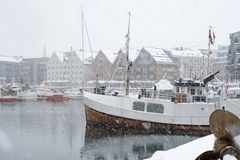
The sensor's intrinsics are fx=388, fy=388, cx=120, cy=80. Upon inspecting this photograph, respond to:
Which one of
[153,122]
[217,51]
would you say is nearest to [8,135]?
[153,122]

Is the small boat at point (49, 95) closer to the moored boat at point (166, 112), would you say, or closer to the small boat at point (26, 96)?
the small boat at point (26, 96)

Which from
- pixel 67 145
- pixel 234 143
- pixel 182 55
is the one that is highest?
pixel 182 55

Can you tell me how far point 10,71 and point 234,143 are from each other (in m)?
121

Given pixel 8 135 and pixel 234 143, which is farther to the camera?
pixel 8 135

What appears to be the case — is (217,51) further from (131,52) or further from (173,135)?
(173,135)

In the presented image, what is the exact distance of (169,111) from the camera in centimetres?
2792

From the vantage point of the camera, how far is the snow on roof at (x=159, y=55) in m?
85.2

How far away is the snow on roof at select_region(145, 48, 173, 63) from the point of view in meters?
85.2

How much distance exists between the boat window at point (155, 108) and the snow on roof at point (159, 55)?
185ft

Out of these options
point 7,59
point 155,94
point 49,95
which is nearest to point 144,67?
point 49,95

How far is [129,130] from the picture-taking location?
93.6 feet

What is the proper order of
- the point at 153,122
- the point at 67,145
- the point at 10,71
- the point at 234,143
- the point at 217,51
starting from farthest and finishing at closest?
the point at 10,71 < the point at 217,51 < the point at 153,122 < the point at 67,145 < the point at 234,143

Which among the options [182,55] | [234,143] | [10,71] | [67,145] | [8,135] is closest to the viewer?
[234,143]

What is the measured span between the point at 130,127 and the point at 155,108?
238 cm
